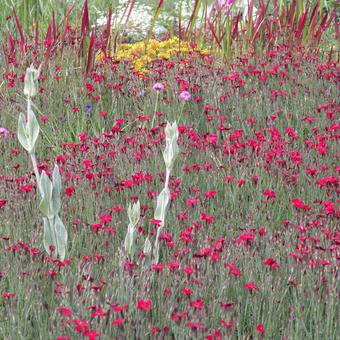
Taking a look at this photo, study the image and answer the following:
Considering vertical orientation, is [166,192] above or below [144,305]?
above

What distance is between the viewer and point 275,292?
2.55 metres

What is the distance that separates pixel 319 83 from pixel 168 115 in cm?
113

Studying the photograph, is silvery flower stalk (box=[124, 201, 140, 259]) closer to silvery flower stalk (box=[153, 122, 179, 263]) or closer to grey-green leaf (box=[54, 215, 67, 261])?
silvery flower stalk (box=[153, 122, 179, 263])

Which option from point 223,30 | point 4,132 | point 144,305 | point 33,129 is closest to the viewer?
point 144,305

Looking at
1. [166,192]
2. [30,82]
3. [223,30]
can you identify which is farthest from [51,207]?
[223,30]

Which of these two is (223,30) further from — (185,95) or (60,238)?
(60,238)

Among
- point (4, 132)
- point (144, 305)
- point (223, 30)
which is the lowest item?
point (4, 132)

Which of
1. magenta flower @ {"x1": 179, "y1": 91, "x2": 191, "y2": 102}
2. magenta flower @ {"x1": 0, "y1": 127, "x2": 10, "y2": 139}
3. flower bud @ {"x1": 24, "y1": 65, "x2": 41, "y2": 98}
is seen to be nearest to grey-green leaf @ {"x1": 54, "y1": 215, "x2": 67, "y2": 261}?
flower bud @ {"x1": 24, "y1": 65, "x2": 41, "y2": 98}

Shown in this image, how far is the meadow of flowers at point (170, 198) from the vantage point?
95.3 inches

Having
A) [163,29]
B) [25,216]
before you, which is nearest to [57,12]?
[163,29]

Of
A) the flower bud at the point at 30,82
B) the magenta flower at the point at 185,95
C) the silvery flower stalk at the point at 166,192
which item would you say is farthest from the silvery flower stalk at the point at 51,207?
the magenta flower at the point at 185,95

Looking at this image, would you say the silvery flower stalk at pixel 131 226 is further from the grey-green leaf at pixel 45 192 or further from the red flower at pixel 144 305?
the red flower at pixel 144 305

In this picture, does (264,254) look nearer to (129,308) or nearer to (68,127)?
(129,308)

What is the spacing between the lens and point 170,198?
3268 mm
